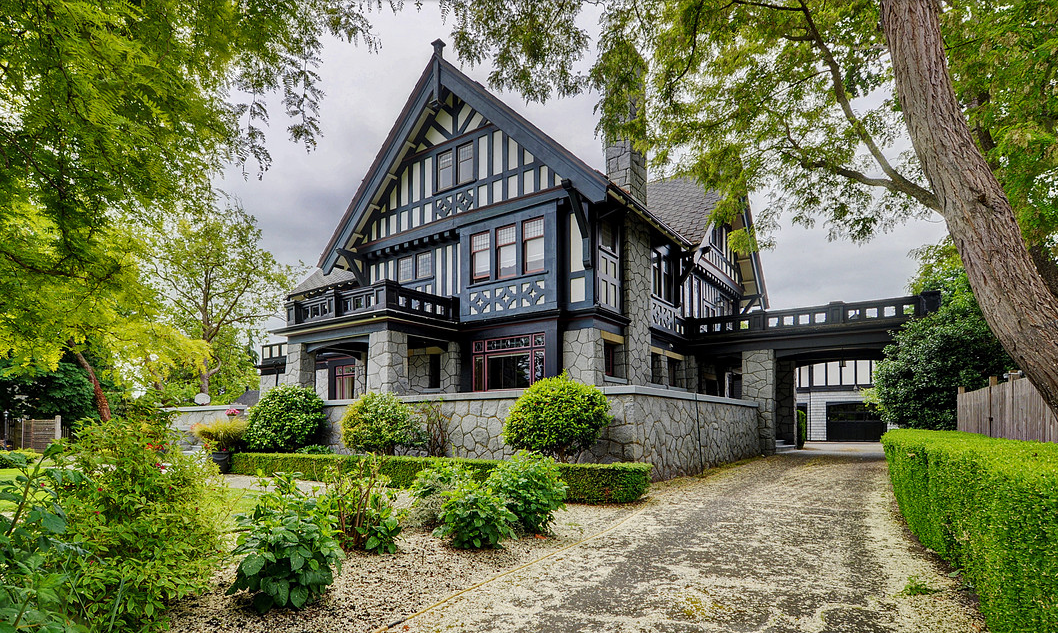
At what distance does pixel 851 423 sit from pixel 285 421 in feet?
103

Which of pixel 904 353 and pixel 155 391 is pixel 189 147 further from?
pixel 904 353

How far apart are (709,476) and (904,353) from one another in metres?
6.82

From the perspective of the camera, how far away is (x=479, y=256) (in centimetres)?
1638

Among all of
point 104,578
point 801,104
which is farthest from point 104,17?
point 801,104

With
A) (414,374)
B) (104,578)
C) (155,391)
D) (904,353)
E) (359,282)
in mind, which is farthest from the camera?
(359,282)

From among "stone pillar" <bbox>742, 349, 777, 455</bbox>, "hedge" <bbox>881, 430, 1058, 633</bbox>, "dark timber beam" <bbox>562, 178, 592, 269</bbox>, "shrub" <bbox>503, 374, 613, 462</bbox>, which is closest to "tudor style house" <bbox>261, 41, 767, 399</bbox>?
"dark timber beam" <bbox>562, 178, 592, 269</bbox>

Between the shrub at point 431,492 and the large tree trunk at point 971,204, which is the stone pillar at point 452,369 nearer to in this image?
the shrub at point 431,492

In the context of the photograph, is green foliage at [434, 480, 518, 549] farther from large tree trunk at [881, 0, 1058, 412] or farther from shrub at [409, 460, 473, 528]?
large tree trunk at [881, 0, 1058, 412]

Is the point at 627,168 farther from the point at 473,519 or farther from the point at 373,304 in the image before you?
the point at 473,519

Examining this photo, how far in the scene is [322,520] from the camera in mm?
3998

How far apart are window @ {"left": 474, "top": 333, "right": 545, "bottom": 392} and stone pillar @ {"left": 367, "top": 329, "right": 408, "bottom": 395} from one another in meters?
2.30

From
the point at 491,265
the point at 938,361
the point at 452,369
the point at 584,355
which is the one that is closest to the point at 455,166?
the point at 491,265

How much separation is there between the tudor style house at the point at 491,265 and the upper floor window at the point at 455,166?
46mm

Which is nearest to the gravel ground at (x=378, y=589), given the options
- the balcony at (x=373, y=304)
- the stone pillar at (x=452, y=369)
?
Result: the balcony at (x=373, y=304)
